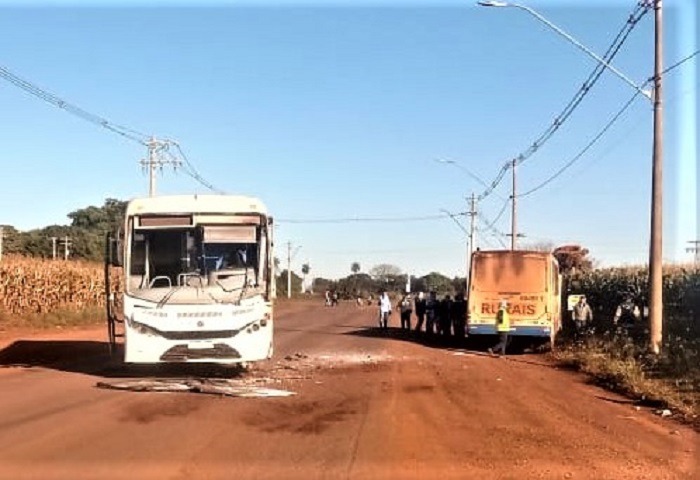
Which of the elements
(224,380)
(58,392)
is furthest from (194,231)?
(58,392)

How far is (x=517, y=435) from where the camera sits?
10930 millimetres

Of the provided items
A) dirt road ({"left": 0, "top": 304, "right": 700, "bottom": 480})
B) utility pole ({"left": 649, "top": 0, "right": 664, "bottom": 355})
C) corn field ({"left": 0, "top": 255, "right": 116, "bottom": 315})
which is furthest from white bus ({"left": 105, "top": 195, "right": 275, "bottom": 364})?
corn field ({"left": 0, "top": 255, "right": 116, "bottom": 315})

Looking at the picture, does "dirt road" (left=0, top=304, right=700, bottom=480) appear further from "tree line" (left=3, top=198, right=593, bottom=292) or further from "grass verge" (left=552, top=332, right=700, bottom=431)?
"tree line" (left=3, top=198, right=593, bottom=292)

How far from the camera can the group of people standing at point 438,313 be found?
3234cm

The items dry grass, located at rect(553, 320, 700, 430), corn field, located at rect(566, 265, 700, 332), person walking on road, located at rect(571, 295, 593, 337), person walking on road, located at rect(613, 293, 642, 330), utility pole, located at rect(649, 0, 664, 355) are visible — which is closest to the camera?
dry grass, located at rect(553, 320, 700, 430)

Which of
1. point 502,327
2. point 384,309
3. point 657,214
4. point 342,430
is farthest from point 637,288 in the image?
point 342,430

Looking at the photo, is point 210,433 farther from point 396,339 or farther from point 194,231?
point 396,339

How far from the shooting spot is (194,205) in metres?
17.3

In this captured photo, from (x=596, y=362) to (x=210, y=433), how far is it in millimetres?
11559

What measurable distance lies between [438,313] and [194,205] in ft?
59.0

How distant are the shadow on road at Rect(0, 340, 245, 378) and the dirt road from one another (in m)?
0.20

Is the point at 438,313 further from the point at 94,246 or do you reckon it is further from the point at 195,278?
the point at 94,246

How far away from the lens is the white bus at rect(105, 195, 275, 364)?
53.8 ft

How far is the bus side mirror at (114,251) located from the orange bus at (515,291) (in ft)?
40.7
